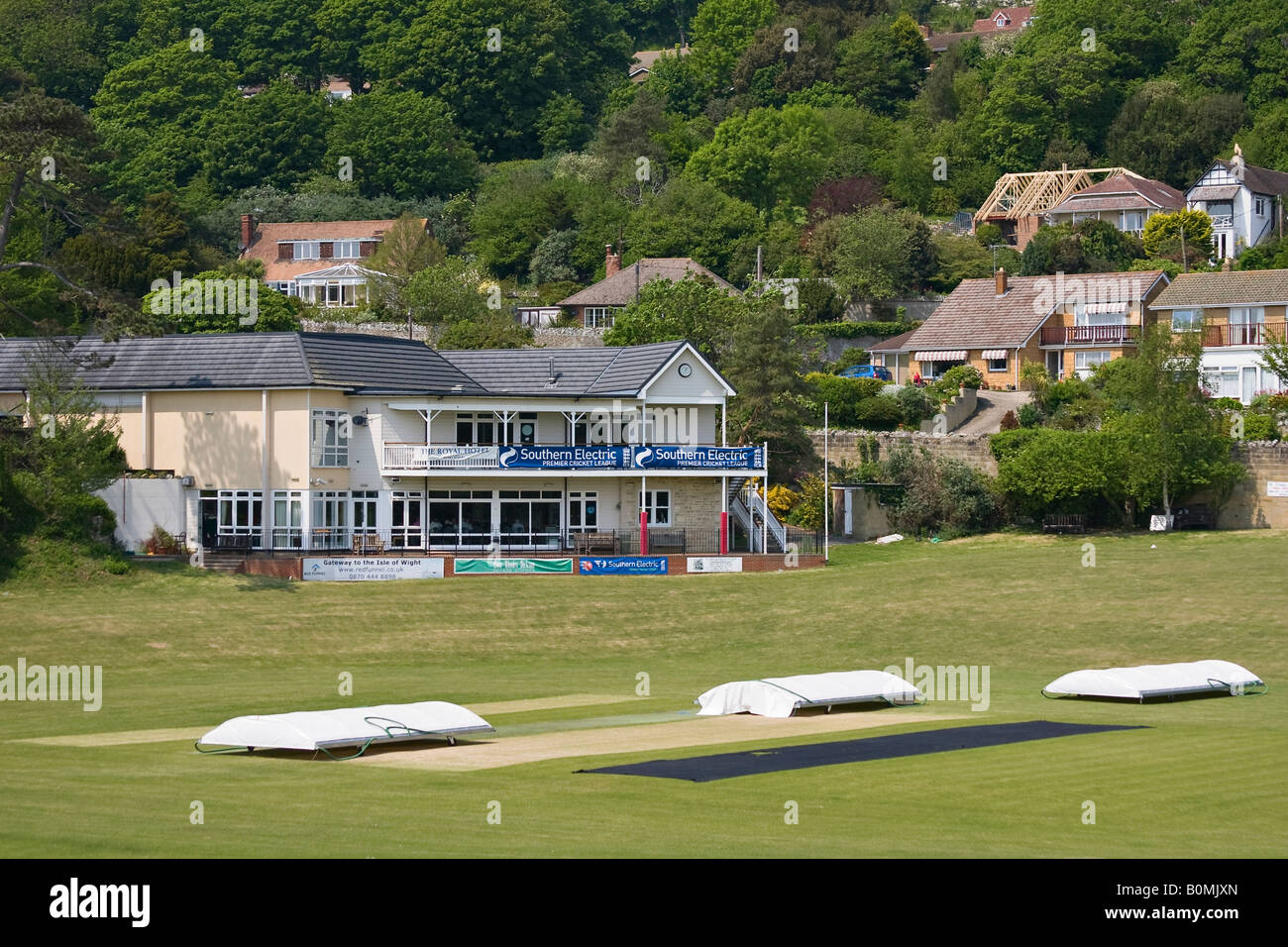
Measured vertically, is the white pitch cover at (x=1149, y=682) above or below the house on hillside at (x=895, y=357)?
below

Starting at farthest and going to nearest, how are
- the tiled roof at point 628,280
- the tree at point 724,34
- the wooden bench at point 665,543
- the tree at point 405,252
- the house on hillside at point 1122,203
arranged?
the tree at point 724,34 < the house on hillside at point 1122,203 < the tree at point 405,252 < the tiled roof at point 628,280 < the wooden bench at point 665,543

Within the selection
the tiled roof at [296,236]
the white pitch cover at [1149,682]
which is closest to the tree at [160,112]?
the tiled roof at [296,236]

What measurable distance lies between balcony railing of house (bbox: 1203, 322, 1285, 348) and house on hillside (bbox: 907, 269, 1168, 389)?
349 cm

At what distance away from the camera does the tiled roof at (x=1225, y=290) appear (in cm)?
8306

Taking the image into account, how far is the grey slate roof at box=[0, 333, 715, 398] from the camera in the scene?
58688mm

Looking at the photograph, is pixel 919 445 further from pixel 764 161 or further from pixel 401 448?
pixel 764 161

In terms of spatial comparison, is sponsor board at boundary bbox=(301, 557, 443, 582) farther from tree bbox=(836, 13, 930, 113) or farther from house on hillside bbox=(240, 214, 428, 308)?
tree bbox=(836, 13, 930, 113)

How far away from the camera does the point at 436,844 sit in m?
19.4

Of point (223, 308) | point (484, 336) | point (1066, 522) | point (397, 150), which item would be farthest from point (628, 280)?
point (1066, 522)

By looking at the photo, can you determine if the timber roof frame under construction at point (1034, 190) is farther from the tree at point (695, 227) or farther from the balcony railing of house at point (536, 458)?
the balcony railing of house at point (536, 458)

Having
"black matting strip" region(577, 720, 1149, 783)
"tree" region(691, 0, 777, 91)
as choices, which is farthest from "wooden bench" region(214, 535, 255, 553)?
"tree" region(691, 0, 777, 91)

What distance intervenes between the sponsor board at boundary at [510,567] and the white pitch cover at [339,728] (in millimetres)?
24620

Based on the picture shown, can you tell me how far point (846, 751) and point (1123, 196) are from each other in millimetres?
92039

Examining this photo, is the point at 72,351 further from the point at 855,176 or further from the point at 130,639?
the point at 855,176
